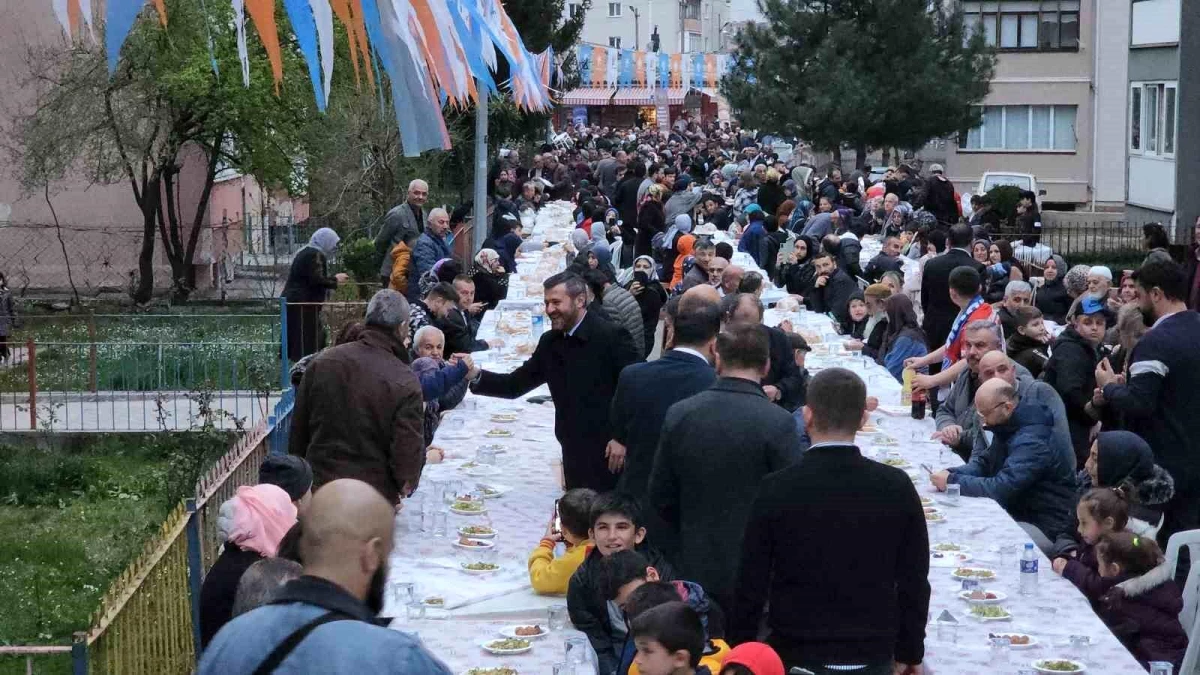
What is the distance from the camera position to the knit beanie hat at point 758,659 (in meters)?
4.97

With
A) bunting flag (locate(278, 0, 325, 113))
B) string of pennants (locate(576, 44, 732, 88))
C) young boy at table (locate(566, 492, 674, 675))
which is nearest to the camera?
bunting flag (locate(278, 0, 325, 113))

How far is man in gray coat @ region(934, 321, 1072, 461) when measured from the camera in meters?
8.59

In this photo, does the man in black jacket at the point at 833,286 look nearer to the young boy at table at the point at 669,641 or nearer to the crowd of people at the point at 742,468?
the crowd of people at the point at 742,468

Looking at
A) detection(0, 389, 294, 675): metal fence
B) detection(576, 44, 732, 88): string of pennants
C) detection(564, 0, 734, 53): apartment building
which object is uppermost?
detection(564, 0, 734, 53): apartment building

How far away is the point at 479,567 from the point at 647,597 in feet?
6.44

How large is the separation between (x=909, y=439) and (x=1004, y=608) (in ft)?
11.8

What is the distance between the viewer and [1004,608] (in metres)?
6.78

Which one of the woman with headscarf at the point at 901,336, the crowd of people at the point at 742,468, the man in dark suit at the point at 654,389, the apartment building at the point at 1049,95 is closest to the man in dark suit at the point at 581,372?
the crowd of people at the point at 742,468

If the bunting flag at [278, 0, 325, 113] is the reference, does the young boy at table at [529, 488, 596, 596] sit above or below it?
below

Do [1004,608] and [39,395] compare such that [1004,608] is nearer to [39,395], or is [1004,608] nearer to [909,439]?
[909,439]

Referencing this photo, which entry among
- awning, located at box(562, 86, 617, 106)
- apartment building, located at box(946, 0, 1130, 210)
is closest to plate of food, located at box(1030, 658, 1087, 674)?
apartment building, located at box(946, 0, 1130, 210)

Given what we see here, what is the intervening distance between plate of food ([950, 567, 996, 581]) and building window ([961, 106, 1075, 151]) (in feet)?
131

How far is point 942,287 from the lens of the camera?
47.0 ft

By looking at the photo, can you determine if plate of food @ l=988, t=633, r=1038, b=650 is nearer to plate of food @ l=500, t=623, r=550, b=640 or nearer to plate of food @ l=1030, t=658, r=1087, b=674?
plate of food @ l=1030, t=658, r=1087, b=674
